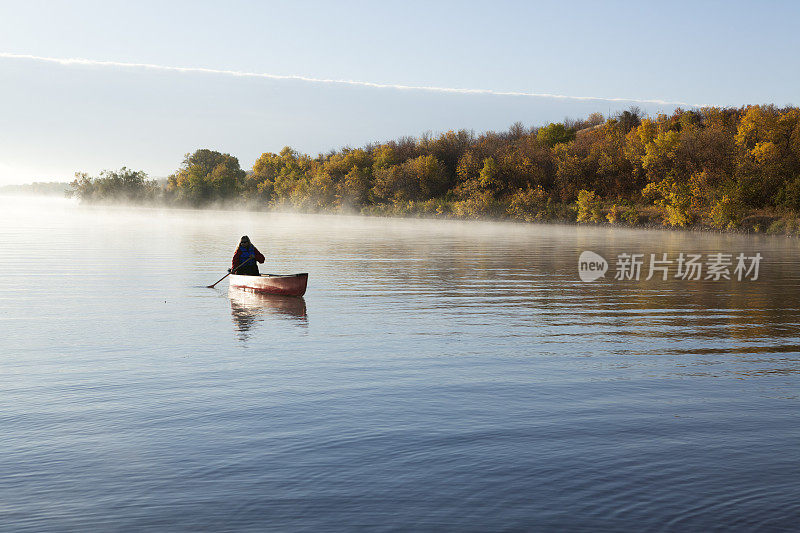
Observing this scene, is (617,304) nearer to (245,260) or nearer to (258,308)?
(258,308)

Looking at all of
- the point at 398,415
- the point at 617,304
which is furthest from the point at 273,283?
the point at 398,415

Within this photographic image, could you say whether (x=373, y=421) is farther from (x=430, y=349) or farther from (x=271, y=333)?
(x=271, y=333)

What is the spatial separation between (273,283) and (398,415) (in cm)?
1603

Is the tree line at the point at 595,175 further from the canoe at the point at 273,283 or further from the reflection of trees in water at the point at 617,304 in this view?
the canoe at the point at 273,283

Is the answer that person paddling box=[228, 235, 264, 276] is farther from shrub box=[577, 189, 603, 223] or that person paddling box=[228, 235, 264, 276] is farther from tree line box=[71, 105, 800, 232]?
shrub box=[577, 189, 603, 223]

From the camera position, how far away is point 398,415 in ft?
37.9

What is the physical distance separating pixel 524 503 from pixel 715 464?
2777 millimetres

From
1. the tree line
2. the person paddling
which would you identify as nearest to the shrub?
the tree line

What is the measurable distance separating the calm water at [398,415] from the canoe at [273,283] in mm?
667

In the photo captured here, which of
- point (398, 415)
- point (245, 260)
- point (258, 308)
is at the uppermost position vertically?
point (245, 260)

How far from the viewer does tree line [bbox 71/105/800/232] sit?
283ft

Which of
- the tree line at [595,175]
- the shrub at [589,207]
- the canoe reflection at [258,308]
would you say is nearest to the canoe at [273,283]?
the canoe reflection at [258,308]

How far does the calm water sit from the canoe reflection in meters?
0.18

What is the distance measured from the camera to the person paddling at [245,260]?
92.9ft
